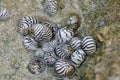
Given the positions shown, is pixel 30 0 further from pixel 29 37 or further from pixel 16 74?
pixel 16 74

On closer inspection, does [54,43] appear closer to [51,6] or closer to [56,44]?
[56,44]

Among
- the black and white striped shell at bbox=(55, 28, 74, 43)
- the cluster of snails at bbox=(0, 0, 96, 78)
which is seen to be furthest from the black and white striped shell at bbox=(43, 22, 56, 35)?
the black and white striped shell at bbox=(55, 28, 74, 43)

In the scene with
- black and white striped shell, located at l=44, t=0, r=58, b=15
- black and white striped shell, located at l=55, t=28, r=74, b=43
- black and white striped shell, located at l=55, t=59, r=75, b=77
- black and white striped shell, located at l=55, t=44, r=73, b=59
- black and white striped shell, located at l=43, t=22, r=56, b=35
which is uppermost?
black and white striped shell, located at l=44, t=0, r=58, b=15

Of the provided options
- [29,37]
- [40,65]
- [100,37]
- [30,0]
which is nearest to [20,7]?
[30,0]

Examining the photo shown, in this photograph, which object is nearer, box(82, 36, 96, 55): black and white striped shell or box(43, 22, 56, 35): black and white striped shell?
box(82, 36, 96, 55): black and white striped shell

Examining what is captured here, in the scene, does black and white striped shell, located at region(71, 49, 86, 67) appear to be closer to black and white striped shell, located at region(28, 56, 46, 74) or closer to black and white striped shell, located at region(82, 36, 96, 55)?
black and white striped shell, located at region(82, 36, 96, 55)

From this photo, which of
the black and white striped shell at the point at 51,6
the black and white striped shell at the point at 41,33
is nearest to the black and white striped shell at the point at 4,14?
the black and white striped shell at the point at 41,33
